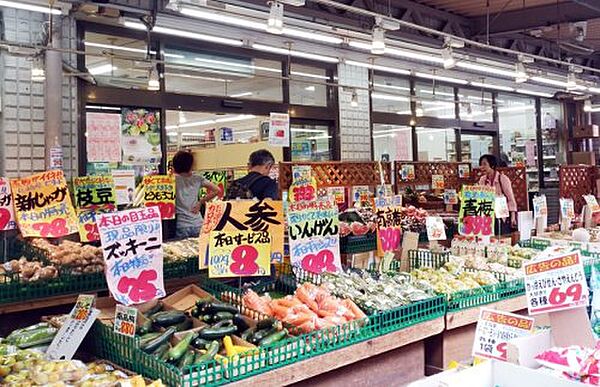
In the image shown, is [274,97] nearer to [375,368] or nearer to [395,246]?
[395,246]

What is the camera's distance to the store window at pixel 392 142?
1041 cm

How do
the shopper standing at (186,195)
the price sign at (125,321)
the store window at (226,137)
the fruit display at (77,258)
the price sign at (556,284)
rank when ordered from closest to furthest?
1. the price sign at (556,284)
2. the price sign at (125,321)
3. the fruit display at (77,258)
4. the shopper standing at (186,195)
5. the store window at (226,137)

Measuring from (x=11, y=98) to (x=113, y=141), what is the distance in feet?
4.07

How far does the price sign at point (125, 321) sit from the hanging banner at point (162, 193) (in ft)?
10.1

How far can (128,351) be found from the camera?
262 cm

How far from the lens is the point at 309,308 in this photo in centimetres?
325

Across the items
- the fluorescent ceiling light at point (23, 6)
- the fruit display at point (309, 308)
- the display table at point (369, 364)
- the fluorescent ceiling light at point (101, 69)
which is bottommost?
the display table at point (369, 364)

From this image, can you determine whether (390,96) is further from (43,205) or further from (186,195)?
(43,205)

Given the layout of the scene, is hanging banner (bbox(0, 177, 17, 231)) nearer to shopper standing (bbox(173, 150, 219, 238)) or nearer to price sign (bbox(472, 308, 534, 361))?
shopper standing (bbox(173, 150, 219, 238))

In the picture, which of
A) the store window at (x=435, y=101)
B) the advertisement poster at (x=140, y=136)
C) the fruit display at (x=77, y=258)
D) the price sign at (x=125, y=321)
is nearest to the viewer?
the price sign at (x=125, y=321)

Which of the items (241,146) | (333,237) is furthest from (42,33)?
(333,237)

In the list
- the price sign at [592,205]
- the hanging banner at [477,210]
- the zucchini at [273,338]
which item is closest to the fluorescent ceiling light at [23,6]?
the zucchini at [273,338]

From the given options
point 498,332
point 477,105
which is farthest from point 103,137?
point 477,105

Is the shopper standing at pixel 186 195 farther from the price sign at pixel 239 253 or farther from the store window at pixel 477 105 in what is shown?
the store window at pixel 477 105
